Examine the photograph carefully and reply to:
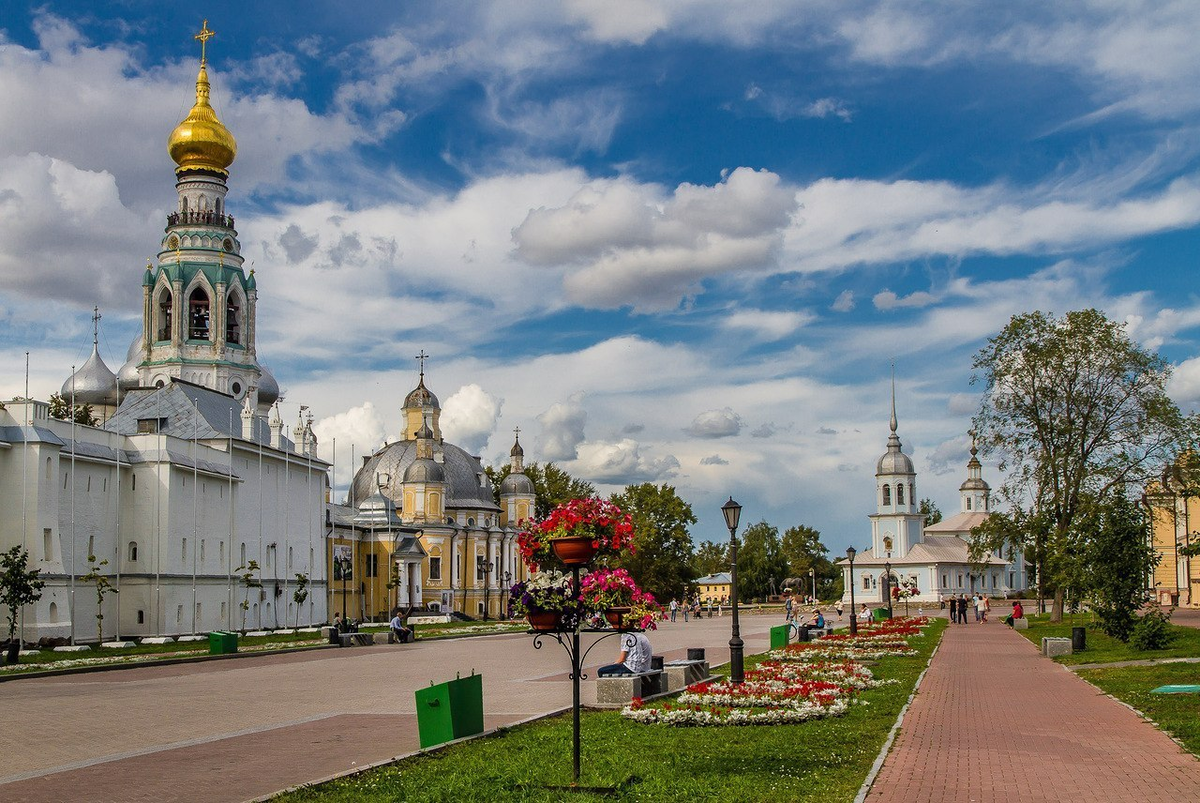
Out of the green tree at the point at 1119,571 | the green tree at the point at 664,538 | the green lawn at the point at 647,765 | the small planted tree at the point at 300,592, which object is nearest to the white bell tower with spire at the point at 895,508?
the green tree at the point at 664,538

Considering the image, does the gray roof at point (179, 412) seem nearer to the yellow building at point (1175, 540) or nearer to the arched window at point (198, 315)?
the arched window at point (198, 315)

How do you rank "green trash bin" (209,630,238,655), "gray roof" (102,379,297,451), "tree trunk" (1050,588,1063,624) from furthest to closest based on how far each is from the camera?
1. "gray roof" (102,379,297,451)
2. "tree trunk" (1050,588,1063,624)
3. "green trash bin" (209,630,238,655)

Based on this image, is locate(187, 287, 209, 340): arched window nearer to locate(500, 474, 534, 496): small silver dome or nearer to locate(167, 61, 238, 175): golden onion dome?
locate(167, 61, 238, 175): golden onion dome

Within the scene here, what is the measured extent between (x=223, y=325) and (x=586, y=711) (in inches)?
2535

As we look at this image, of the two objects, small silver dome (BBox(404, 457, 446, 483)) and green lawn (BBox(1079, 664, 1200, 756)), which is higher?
small silver dome (BBox(404, 457, 446, 483))

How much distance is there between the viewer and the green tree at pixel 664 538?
97062mm

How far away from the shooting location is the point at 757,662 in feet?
90.4

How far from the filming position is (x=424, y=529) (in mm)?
84250

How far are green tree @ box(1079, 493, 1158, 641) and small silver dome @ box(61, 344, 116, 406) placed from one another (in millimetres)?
57769

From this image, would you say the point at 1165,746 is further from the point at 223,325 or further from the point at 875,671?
the point at 223,325

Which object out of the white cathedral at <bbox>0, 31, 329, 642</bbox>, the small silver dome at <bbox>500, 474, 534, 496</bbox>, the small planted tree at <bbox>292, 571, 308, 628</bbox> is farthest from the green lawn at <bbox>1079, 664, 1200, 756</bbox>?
the small silver dome at <bbox>500, 474, 534, 496</bbox>

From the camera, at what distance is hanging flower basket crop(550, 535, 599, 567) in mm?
11062

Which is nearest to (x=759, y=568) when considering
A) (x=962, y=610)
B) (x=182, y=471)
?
(x=962, y=610)

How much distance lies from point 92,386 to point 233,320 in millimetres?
10435
